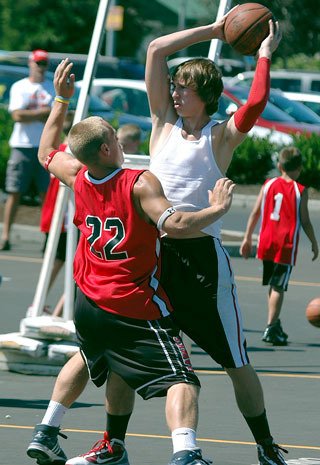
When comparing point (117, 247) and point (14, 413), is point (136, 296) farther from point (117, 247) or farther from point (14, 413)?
point (14, 413)

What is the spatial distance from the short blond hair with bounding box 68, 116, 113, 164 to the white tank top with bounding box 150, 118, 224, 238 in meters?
0.52

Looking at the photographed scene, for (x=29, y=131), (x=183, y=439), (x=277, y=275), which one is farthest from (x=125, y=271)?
(x=29, y=131)

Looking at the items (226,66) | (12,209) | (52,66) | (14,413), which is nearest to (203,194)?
(14,413)

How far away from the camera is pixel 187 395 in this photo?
6.45 m

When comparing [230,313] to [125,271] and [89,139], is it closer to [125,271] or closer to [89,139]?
[125,271]

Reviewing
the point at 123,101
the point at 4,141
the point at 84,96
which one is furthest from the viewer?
the point at 123,101

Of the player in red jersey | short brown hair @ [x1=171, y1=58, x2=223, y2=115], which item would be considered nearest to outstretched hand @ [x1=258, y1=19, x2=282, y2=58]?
short brown hair @ [x1=171, y1=58, x2=223, y2=115]

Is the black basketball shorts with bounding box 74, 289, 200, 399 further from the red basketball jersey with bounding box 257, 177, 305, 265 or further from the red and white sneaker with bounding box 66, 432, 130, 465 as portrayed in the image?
the red basketball jersey with bounding box 257, 177, 305, 265

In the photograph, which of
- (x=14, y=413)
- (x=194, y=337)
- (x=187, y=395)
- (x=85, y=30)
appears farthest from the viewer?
(x=85, y=30)

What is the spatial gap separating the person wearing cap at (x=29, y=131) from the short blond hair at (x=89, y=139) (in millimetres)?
10446

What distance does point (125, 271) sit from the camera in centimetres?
672

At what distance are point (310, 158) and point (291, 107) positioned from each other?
1823 mm

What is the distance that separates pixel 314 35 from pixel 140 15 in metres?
10.1

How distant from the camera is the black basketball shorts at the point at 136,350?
6.60 meters
